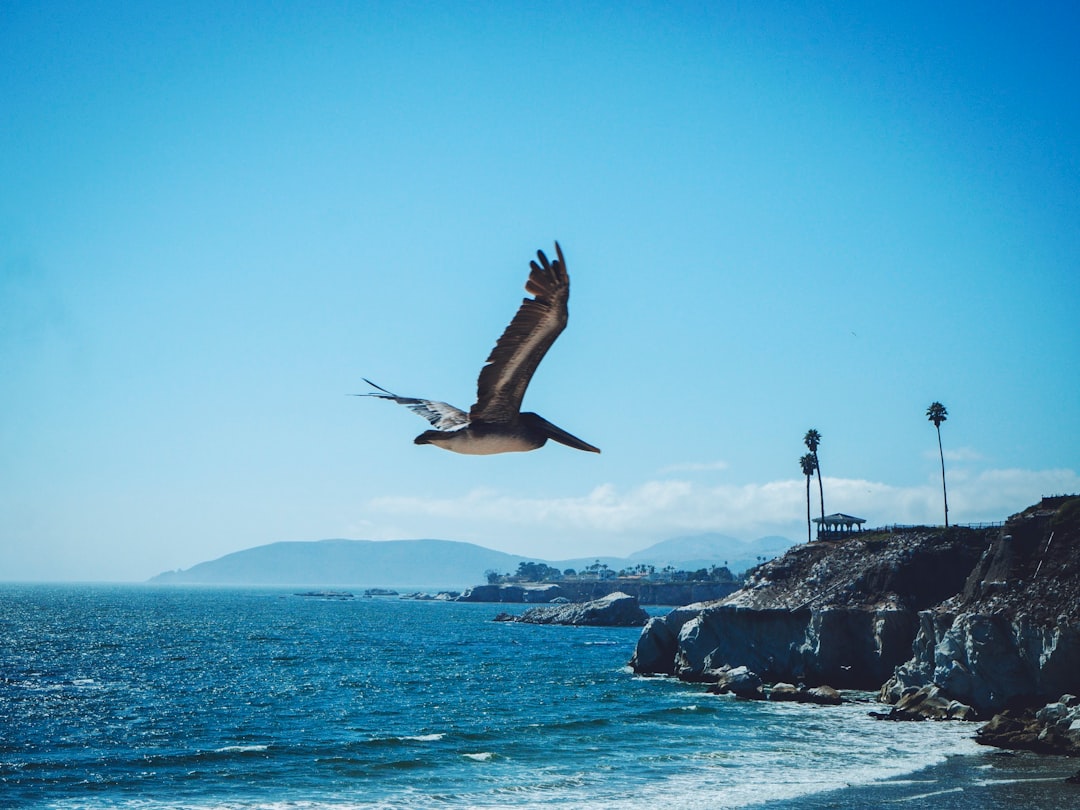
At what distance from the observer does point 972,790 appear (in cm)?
2883

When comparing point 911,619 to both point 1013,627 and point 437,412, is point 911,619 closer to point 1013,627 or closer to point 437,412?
point 1013,627

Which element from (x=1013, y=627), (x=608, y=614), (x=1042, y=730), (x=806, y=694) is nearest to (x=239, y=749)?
(x=806, y=694)

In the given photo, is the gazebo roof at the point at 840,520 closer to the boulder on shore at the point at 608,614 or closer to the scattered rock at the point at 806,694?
the scattered rock at the point at 806,694

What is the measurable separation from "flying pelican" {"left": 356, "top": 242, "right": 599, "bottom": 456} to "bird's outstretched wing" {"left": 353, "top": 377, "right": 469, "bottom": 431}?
19 mm

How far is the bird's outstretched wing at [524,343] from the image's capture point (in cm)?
702

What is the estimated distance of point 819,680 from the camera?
52594 millimetres

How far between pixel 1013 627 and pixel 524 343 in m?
40.4

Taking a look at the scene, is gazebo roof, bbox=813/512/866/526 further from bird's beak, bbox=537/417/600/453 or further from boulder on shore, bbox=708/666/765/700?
bird's beak, bbox=537/417/600/453

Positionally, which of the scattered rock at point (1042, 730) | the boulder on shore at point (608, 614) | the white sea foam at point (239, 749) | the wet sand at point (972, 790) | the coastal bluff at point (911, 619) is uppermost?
the coastal bluff at point (911, 619)

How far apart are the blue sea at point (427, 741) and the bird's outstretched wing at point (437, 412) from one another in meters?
23.2

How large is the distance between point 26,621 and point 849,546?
113 meters

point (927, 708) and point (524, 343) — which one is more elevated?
point (524, 343)

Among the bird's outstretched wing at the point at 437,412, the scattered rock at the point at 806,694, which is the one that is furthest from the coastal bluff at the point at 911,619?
the bird's outstretched wing at the point at 437,412

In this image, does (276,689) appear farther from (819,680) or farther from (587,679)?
(819,680)
